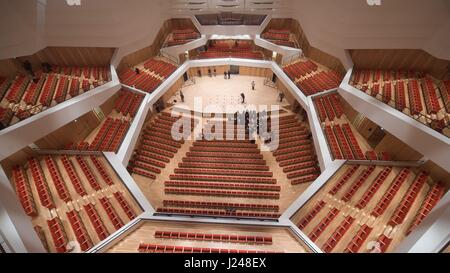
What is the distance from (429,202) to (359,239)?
1.81 meters

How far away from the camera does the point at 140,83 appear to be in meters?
9.34

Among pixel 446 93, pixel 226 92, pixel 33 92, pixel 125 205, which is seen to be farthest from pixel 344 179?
pixel 33 92

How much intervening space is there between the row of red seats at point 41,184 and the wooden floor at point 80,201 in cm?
7

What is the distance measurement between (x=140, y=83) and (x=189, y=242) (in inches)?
266

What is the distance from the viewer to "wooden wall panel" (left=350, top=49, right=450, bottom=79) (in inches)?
282

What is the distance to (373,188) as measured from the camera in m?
5.61

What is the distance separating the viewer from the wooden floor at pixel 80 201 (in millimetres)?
5083

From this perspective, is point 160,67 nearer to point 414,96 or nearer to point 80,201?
point 80,201

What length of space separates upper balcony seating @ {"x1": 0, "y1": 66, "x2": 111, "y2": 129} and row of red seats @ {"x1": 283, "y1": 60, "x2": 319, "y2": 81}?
7163 mm

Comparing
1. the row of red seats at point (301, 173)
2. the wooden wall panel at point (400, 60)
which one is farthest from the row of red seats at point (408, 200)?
the wooden wall panel at point (400, 60)

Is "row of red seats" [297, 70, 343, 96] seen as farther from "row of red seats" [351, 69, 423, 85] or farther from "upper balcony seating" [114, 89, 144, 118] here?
"upper balcony seating" [114, 89, 144, 118]
